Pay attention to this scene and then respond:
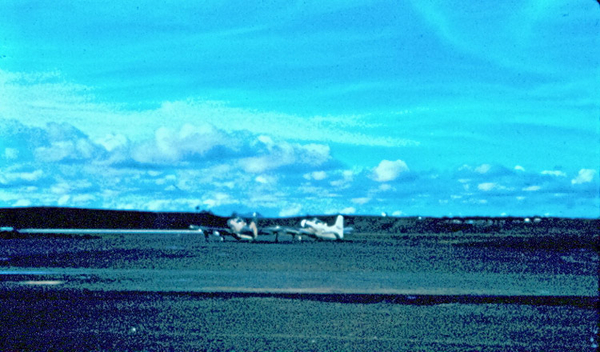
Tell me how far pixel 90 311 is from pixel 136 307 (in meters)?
1.39

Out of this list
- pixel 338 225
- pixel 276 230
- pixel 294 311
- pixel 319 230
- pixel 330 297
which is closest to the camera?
pixel 294 311

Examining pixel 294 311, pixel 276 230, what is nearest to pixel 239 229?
pixel 276 230

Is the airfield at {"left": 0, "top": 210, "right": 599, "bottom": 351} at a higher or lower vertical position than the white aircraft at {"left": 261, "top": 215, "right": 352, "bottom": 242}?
lower

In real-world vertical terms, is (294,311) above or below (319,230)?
below

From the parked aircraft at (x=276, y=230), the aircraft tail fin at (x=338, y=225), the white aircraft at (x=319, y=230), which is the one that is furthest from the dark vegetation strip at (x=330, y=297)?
the aircraft tail fin at (x=338, y=225)

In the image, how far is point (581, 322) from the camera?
14.9m

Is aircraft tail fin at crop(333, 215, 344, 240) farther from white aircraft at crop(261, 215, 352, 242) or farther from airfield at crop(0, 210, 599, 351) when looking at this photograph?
airfield at crop(0, 210, 599, 351)

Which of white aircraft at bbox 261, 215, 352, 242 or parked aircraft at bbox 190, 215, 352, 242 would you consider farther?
white aircraft at bbox 261, 215, 352, 242

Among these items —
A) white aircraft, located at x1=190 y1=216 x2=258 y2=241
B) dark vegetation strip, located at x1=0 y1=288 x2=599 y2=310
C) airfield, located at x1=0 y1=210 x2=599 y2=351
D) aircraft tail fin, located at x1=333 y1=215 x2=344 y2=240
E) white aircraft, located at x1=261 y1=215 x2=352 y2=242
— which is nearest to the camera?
airfield, located at x1=0 y1=210 x2=599 y2=351

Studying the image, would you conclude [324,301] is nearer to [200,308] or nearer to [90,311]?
[200,308]

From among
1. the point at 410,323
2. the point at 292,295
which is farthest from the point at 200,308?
the point at 410,323

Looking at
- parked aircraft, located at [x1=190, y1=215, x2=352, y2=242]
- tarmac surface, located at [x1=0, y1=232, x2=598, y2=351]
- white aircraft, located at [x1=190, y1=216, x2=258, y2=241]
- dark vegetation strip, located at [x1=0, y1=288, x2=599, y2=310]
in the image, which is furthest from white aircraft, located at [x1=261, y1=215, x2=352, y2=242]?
dark vegetation strip, located at [x1=0, y1=288, x2=599, y2=310]

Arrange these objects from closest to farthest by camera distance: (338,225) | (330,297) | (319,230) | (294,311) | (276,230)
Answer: (294,311), (330,297), (276,230), (319,230), (338,225)

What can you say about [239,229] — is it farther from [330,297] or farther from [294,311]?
[294,311]
